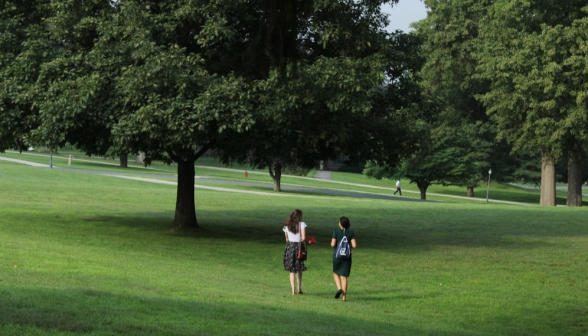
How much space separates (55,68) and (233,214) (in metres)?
12.1

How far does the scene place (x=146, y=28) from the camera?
60.1ft

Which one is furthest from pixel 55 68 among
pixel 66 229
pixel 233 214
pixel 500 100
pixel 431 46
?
pixel 431 46

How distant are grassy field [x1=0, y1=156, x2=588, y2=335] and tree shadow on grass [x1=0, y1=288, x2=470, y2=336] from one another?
26 mm

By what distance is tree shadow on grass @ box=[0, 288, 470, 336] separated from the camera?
7.88 metres

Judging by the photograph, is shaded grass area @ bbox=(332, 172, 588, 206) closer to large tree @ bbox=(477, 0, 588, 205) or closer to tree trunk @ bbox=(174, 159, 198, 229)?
large tree @ bbox=(477, 0, 588, 205)

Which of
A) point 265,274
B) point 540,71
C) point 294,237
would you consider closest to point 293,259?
point 294,237

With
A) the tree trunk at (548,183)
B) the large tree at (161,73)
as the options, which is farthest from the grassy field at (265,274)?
the tree trunk at (548,183)

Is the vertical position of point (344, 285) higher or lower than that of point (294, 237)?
lower

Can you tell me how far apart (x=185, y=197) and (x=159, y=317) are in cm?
1321

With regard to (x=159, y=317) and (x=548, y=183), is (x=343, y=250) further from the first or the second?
Answer: (x=548, y=183)

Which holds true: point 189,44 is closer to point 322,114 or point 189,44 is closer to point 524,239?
point 322,114

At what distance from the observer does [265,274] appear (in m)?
16.1

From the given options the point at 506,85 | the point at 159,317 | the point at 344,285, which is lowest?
the point at 344,285

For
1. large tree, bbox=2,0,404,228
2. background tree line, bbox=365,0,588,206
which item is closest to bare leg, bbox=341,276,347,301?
large tree, bbox=2,0,404,228
